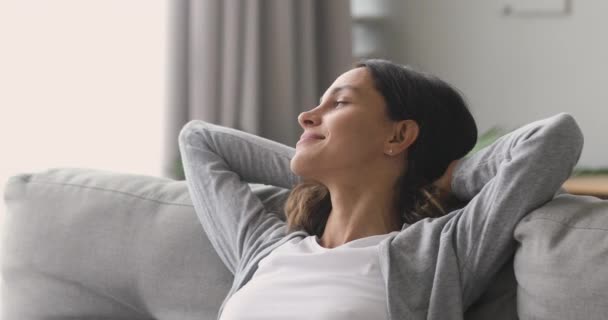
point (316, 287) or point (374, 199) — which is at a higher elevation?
point (374, 199)

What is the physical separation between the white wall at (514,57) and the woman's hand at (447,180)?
55.5 inches

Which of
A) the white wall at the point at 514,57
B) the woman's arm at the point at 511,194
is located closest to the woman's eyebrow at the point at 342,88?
the woman's arm at the point at 511,194

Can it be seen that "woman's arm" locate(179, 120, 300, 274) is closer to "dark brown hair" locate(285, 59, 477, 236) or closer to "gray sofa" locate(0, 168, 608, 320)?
"gray sofa" locate(0, 168, 608, 320)

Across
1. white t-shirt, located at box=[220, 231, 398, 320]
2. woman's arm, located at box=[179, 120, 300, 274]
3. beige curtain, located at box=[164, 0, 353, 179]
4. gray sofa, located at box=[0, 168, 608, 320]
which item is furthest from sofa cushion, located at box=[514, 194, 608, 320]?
beige curtain, located at box=[164, 0, 353, 179]

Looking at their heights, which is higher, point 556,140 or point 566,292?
point 556,140

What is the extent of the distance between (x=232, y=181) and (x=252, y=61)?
1.32 meters

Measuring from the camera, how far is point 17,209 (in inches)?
79.0

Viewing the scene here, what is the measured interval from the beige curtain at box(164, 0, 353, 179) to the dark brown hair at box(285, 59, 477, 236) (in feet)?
4.59

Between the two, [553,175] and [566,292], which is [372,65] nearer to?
[553,175]

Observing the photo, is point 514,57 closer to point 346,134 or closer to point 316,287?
point 346,134

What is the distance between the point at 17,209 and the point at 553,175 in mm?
A: 1175

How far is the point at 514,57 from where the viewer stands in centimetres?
314

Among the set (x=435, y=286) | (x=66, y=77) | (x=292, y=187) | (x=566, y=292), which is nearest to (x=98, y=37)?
(x=66, y=77)

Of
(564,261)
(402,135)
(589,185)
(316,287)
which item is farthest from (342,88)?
(589,185)
